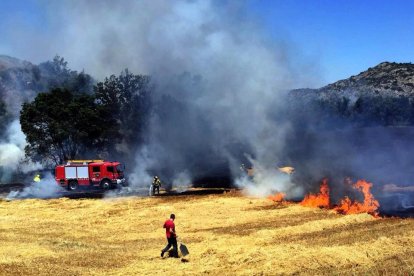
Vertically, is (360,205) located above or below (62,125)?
below

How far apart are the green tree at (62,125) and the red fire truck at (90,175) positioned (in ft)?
25.7

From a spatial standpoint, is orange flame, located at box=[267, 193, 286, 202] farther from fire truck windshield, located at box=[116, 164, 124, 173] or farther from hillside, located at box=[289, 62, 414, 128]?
fire truck windshield, located at box=[116, 164, 124, 173]

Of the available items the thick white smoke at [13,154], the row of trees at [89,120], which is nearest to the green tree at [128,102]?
the row of trees at [89,120]

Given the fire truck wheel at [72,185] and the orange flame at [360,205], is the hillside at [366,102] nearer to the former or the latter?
the orange flame at [360,205]

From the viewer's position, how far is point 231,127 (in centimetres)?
4406

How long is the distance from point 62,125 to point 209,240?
34542 millimetres

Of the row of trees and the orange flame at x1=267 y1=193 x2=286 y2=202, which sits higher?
the row of trees

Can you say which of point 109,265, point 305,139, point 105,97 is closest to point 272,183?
point 305,139

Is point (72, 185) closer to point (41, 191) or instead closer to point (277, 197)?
point (41, 191)

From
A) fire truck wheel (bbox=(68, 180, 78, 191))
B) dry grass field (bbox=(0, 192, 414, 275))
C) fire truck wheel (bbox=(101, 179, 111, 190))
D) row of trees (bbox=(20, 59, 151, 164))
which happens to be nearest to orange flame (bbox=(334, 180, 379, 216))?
dry grass field (bbox=(0, 192, 414, 275))

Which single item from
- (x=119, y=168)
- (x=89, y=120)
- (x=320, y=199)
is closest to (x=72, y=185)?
(x=119, y=168)

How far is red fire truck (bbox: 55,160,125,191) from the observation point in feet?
139

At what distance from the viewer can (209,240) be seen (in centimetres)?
2023

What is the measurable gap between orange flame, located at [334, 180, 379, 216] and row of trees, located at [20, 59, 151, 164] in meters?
33.3
